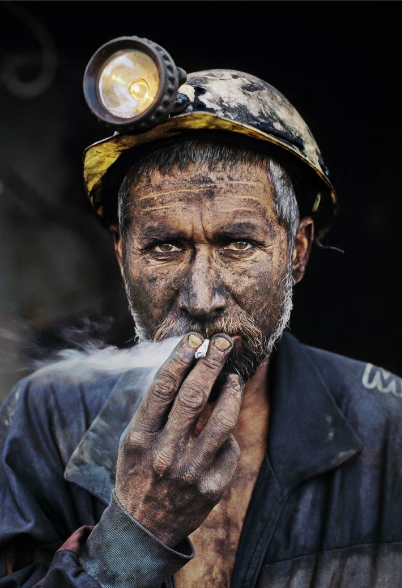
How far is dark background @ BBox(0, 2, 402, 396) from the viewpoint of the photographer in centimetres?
455

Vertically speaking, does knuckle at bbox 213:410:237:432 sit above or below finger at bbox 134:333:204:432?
below

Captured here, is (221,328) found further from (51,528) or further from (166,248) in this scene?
(51,528)

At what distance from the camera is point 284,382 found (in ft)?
10.5

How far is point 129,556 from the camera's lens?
8.00 ft

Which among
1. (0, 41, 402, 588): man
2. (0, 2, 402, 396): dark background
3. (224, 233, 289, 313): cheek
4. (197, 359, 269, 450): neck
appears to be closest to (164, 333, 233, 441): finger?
(0, 41, 402, 588): man

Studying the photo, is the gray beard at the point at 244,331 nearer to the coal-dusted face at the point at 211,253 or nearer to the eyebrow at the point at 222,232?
the coal-dusted face at the point at 211,253

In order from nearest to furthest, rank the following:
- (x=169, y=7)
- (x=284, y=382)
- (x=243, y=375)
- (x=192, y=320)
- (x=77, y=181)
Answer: (x=192, y=320), (x=243, y=375), (x=284, y=382), (x=169, y=7), (x=77, y=181)

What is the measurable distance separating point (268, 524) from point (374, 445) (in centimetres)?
54

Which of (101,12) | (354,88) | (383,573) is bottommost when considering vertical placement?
(383,573)

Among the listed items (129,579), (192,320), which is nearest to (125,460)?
(129,579)

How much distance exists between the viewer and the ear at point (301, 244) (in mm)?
3260

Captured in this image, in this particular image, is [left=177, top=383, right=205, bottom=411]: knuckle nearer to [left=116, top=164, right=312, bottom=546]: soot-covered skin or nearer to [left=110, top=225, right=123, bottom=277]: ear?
[left=116, top=164, right=312, bottom=546]: soot-covered skin

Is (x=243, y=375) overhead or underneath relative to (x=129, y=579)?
overhead

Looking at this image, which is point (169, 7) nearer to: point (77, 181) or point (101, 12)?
point (101, 12)
